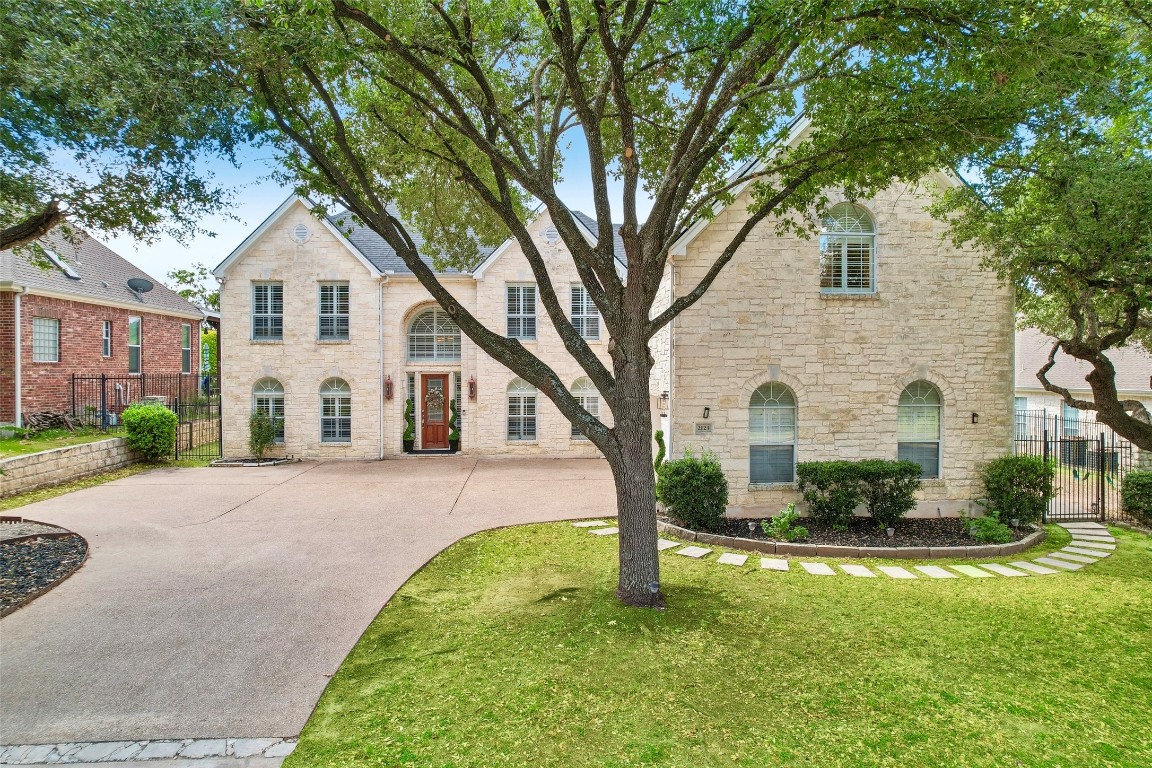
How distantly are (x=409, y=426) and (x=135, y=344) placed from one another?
39.4ft

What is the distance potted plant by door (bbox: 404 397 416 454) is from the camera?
56.7ft

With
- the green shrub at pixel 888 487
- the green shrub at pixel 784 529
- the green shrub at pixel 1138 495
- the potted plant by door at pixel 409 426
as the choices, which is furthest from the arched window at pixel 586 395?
the green shrub at pixel 1138 495

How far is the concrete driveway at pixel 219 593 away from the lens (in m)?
4.26

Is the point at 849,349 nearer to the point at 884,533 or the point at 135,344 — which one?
the point at 884,533

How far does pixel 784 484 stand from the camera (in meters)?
10.2

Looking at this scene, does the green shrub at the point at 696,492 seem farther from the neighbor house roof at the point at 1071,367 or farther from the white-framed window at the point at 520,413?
the neighbor house roof at the point at 1071,367

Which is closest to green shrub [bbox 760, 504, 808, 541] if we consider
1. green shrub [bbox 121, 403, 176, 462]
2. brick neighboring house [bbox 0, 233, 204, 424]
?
brick neighboring house [bbox 0, 233, 204, 424]

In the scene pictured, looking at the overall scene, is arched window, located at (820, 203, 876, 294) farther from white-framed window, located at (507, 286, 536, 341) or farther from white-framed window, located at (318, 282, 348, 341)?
white-framed window, located at (318, 282, 348, 341)

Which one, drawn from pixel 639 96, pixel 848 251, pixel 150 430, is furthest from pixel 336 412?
pixel 848 251

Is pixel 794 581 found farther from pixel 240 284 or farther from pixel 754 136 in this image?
pixel 240 284

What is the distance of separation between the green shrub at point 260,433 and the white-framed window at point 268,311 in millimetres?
2418

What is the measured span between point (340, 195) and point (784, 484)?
8860 mm

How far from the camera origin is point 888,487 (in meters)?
9.46

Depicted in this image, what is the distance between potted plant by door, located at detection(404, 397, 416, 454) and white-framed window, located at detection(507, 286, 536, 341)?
13.5ft
